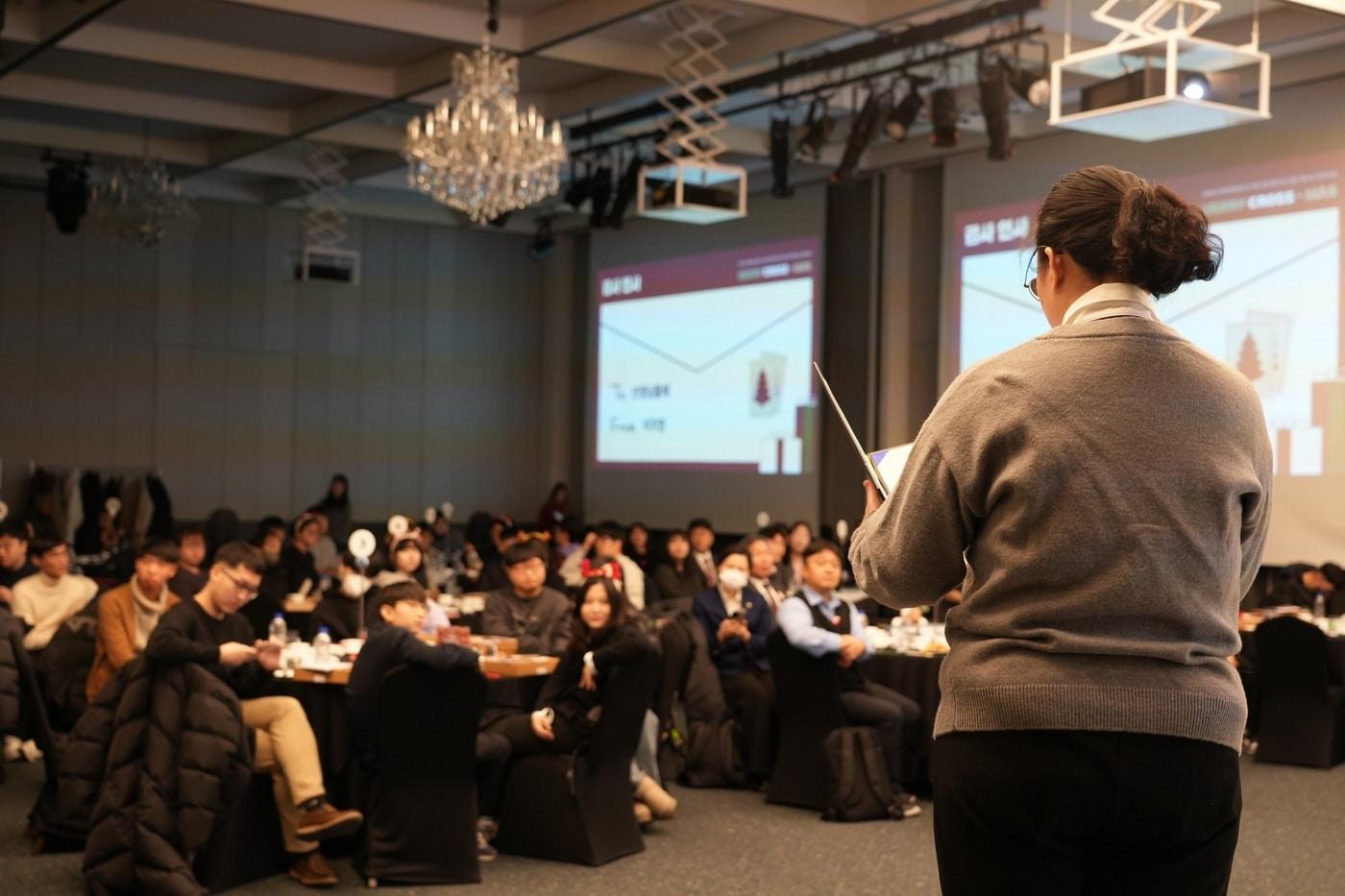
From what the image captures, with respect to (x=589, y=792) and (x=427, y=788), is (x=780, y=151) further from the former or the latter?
(x=427, y=788)

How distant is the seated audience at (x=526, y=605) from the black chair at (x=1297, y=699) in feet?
12.1

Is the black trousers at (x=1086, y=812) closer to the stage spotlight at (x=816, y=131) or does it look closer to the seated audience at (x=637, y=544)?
the stage spotlight at (x=816, y=131)

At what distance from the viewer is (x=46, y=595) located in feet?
24.5

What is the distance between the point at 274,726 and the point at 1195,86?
14.7 ft

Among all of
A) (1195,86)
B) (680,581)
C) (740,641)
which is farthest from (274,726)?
(680,581)

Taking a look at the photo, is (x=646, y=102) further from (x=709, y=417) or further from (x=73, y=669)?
(x=73, y=669)

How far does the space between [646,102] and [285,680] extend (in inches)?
295

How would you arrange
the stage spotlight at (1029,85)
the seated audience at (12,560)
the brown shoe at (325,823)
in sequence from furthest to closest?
1. the stage spotlight at (1029,85)
2. the seated audience at (12,560)
3. the brown shoe at (325,823)

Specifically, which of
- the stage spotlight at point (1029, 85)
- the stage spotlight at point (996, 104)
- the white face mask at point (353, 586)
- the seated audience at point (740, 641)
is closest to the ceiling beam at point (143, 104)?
the stage spotlight at point (996, 104)

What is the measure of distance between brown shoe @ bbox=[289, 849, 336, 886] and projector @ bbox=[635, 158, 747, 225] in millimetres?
4826

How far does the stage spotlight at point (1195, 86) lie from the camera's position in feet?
21.1

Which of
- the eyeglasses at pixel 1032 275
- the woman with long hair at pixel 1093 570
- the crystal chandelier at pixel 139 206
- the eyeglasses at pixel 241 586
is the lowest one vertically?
the eyeglasses at pixel 241 586

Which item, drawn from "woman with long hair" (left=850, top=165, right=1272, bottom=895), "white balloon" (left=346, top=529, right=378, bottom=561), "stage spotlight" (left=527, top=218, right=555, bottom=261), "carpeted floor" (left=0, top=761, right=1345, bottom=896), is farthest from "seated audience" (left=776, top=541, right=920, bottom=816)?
"stage spotlight" (left=527, top=218, right=555, bottom=261)

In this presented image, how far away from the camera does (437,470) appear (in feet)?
56.0
